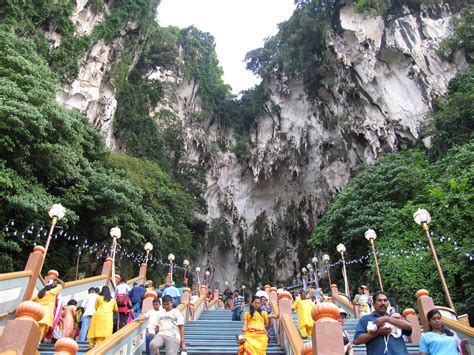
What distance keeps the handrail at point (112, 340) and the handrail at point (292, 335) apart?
1912mm

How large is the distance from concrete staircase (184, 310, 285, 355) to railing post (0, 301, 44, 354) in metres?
2.42

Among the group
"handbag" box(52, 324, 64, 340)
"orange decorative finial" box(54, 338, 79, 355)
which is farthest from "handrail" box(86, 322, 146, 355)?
"handbag" box(52, 324, 64, 340)

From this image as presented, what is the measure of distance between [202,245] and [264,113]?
10779mm

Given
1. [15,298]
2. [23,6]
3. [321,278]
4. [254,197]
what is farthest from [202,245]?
[15,298]

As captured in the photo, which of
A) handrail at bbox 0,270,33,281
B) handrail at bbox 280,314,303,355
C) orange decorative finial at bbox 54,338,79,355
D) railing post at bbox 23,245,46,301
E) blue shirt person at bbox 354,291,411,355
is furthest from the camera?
railing post at bbox 23,245,46,301

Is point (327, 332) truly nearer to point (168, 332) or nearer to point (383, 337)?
point (383, 337)

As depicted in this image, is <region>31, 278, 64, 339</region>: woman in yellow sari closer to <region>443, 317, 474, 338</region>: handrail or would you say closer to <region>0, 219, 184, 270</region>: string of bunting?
<region>0, 219, 184, 270</region>: string of bunting

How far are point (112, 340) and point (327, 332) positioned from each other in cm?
251

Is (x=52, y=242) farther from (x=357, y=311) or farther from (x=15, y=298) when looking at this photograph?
(x=357, y=311)

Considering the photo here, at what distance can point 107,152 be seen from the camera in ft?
52.1

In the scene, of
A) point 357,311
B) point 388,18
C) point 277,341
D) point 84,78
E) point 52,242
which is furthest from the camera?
point 388,18

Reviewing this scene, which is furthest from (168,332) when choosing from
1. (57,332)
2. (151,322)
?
(57,332)

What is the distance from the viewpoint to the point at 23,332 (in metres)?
3.16

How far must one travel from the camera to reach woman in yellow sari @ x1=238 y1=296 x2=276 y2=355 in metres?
4.29
